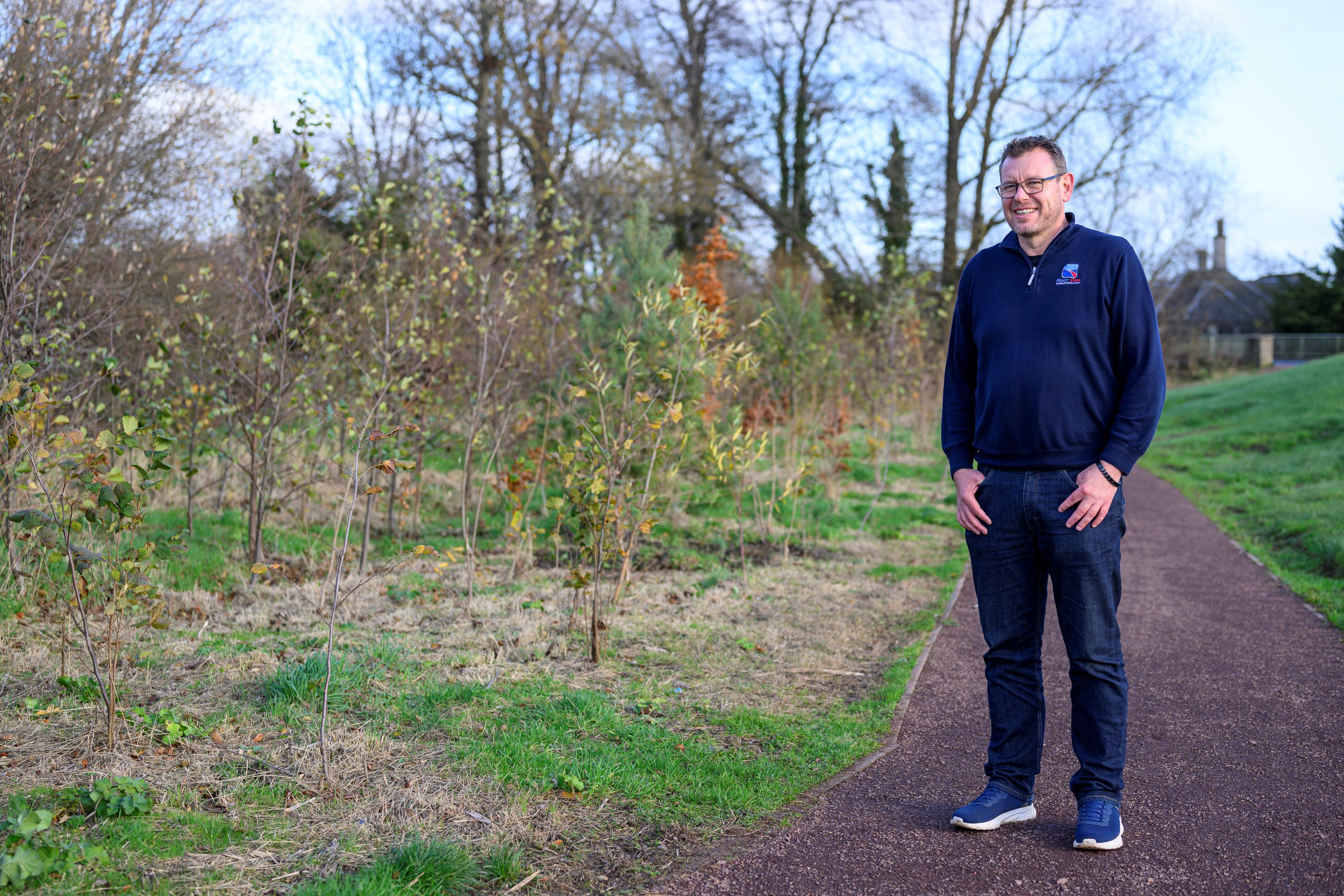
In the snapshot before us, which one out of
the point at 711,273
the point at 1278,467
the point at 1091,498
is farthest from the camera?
the point at 711,273

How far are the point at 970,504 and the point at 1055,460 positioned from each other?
28cm

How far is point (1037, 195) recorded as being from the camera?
2.88m

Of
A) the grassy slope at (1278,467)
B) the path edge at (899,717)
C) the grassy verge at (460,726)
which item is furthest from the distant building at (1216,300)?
the grassy verge at (460,726)

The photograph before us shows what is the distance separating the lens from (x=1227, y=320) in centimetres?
Answer: 5247

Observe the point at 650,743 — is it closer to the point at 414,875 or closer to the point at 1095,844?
the point at 414,875

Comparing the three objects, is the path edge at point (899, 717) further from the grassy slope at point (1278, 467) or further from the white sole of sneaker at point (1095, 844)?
the grassy slope at point (1278, 467)

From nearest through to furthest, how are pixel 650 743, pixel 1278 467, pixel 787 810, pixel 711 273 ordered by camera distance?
pixel 787 810, pixel 650 743, pixel 1278 467, pixel 711 273

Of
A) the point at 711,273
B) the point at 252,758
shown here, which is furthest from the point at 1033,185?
the point at 711,273

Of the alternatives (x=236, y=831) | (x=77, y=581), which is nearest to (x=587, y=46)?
(x=77, y=581)

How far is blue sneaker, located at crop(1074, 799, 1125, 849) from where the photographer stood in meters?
2.83

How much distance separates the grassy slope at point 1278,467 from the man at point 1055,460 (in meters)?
3.66

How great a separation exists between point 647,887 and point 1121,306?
2.08 m

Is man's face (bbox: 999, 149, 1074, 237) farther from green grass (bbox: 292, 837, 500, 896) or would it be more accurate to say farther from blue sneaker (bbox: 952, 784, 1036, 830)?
green grass (bbox: 292, 837, 500, 896)

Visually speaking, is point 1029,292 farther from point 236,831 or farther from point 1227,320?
point 1227,320
